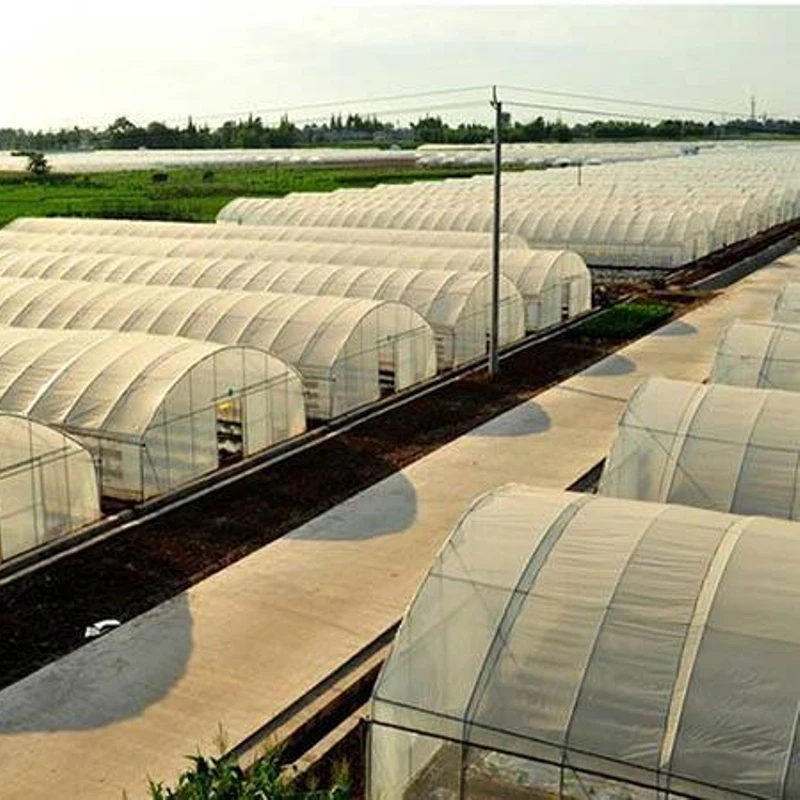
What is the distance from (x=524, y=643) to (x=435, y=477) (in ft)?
37.6

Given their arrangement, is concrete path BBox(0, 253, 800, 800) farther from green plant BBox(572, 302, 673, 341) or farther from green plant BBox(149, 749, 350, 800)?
green plant BBox(572, 302, 673, 341)

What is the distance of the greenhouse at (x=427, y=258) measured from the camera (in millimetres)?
39688

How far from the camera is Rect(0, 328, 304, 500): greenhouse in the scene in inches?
866

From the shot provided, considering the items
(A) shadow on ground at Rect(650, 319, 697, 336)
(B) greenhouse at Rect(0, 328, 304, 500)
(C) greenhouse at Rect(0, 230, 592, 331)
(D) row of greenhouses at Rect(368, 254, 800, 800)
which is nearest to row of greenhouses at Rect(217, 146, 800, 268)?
(C) greenhouse at Rect(0, 230, 592, 331)

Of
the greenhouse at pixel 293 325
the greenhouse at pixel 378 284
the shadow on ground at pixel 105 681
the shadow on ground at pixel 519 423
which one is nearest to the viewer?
the shadow on ground at pixel 105 681

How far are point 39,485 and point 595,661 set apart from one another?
1189cm

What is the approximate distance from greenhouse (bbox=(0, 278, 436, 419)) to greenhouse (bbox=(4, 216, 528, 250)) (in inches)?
626

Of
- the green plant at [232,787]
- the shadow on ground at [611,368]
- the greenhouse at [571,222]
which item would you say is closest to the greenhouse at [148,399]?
the shadow on ground at [611,368]

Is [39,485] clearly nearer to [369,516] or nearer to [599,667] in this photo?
[369,516]

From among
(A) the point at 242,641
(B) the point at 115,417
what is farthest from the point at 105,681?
(B) the point at 115,417

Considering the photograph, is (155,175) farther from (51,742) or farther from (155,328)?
(51,742)

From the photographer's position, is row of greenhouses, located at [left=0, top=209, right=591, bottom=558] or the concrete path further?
row of greenhouses, located at [left=0, top=209, right=591, bottom=558]

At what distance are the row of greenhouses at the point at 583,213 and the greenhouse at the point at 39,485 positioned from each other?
3176 cm

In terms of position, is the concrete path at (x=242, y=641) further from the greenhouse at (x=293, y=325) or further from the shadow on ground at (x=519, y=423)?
the greenhouse at (x=293, y=325)
